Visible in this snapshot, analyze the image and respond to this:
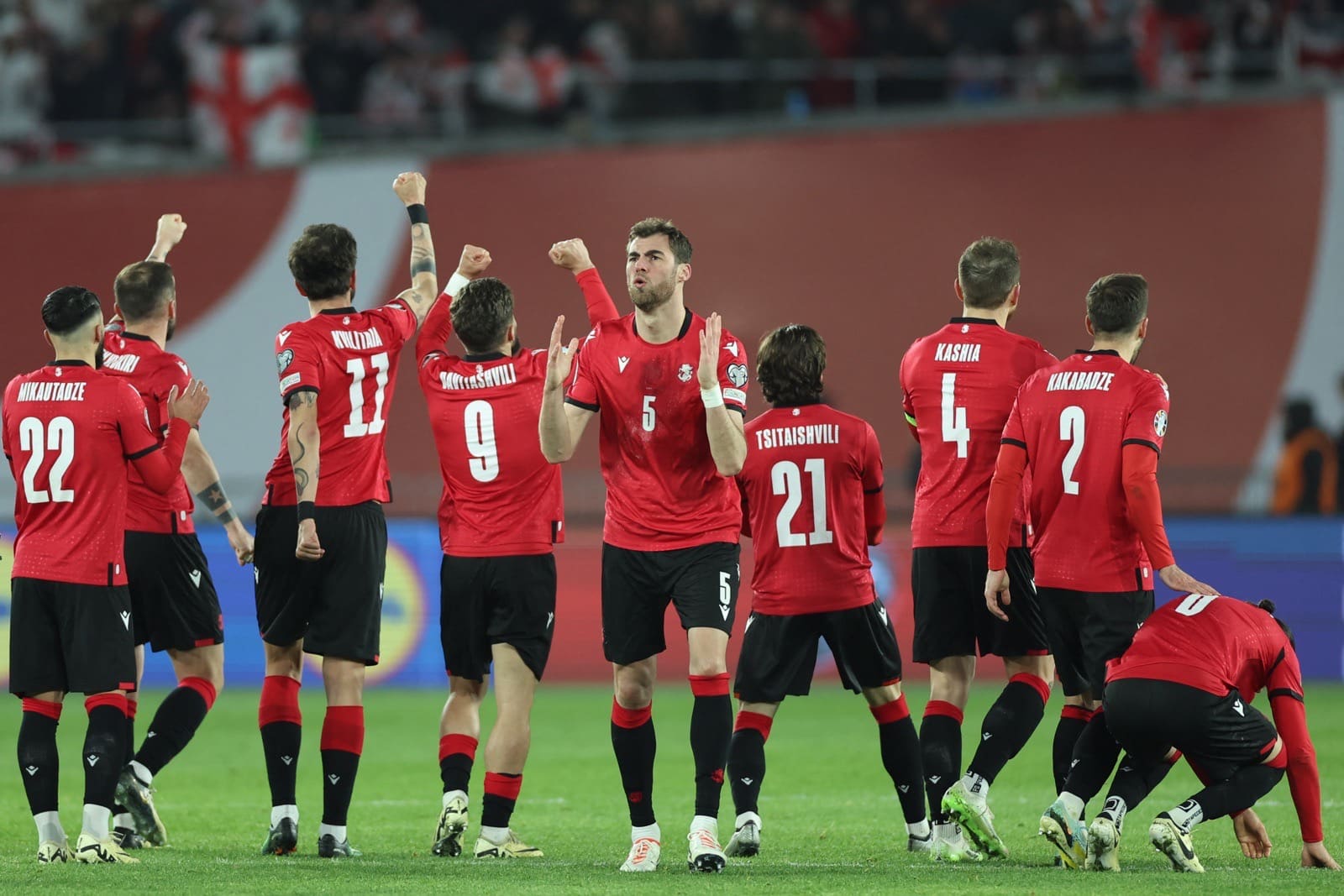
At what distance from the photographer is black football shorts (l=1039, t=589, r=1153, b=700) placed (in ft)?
22.6

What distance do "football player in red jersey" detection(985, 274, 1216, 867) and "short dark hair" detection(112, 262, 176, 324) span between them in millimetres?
3650

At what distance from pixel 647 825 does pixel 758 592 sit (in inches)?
42.8

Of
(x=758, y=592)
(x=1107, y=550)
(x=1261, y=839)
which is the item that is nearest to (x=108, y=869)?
(x=758, y=592)

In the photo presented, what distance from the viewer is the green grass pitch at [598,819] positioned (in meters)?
6.29

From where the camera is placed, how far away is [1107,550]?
273 inches

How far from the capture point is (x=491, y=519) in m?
7.45

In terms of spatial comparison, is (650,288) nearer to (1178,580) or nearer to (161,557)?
(1178,580)

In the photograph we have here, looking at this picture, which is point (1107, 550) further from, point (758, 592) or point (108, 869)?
point (108, 869)

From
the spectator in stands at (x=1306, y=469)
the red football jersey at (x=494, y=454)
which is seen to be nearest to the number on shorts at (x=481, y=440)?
the red football jersey at (x=494, y=454)

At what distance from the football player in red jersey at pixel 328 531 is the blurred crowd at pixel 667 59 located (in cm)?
1283

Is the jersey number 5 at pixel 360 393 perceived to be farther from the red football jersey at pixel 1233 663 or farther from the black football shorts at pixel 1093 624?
the red football jersey at pixel 1233 663

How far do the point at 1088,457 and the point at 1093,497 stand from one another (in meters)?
0.16

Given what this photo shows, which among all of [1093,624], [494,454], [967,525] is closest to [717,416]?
[494,454]

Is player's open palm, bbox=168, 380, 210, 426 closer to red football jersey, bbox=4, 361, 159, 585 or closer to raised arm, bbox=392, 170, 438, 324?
red football jersey, bbox=4, 361, 159, 585
